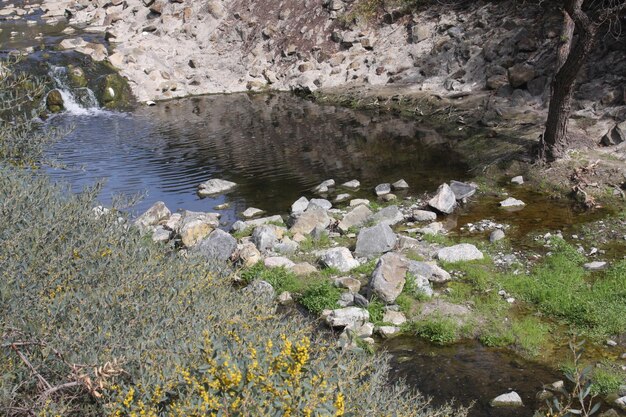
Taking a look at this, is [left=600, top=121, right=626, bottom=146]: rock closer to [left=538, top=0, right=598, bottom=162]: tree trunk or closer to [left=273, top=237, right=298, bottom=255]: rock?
[left=538, top=0, right=598, bottom=162]: tree trunk

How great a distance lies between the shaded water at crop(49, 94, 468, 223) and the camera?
18.3 metres

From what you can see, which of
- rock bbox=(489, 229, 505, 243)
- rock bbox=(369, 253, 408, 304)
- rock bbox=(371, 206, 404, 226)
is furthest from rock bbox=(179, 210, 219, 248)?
rock bbox=(489, 229, 505, 243)

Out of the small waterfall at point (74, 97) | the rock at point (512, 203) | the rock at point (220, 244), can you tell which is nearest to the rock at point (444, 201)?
the rock at point (512, 203)

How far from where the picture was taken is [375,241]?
40.9 feet

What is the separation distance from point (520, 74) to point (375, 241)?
13.1 m

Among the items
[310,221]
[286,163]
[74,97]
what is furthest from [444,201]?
[74,97]

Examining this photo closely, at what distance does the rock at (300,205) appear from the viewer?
15.6 meters

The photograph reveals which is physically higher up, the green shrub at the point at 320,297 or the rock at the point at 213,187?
the green shrub at the point at 320,297

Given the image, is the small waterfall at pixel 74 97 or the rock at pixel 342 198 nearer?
the rock at pixel 342 198

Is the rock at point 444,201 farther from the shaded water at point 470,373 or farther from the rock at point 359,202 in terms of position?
the shaded water at point 470,373

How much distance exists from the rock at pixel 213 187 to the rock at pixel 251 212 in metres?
2.32

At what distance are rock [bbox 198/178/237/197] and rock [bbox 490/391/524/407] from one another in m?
12.1

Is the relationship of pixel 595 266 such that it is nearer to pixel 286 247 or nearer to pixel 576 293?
pixel 576 293

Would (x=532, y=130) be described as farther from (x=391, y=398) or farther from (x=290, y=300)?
(x=391, y=398)
